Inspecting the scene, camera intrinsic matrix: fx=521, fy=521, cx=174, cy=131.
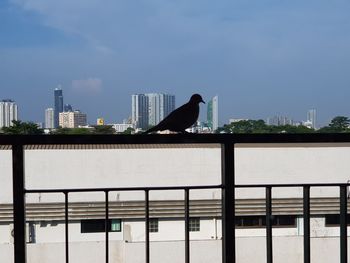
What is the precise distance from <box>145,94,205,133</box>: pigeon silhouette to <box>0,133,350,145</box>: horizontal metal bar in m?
0.23

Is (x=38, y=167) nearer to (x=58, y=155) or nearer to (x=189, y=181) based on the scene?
(x=58, y=155)

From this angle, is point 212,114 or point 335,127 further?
point 212,114

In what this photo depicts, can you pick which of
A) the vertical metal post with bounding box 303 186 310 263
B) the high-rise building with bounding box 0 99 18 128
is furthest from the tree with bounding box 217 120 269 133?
the high-rise building with bounding box 0 99 18 128

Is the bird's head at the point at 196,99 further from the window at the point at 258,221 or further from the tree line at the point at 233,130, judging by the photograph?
the window at the point at 258,221

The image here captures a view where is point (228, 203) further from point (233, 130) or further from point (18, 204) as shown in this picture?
point (18, 204)

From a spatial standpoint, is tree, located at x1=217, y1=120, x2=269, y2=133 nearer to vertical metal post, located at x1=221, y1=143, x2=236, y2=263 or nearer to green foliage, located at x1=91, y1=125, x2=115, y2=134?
vertical metal post, located at x1=221, y1=143, x2=236, y2=263

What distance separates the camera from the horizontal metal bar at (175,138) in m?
1.24

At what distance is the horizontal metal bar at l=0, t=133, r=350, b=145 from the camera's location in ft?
4.06

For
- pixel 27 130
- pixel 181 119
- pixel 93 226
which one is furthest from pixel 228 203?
pixel 93 226

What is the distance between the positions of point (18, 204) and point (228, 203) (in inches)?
21.5

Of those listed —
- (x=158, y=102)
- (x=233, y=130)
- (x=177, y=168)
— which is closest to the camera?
(x=233, y=130)

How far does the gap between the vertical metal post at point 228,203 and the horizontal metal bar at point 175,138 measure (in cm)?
6

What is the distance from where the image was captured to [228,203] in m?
1.40

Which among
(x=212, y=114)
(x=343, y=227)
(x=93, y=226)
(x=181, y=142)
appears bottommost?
(x=93, y=226)
